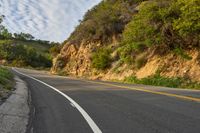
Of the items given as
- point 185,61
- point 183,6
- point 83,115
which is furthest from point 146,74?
point 83,115

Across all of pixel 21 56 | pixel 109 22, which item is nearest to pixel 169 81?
pixel 109 22

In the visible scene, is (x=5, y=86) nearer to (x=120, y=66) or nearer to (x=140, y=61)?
(x=140, y=61)

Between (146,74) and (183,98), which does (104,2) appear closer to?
(146,74)

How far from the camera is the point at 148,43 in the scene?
96.5ft

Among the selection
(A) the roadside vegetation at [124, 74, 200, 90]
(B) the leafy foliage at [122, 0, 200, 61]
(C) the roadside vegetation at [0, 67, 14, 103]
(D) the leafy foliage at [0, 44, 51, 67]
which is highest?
(D) the leafy foliage at [0, 44, 51, 67]

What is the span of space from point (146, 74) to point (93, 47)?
16472mm

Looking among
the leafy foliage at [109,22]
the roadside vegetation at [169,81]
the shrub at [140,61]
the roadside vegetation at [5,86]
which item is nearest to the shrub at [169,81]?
the roadside vegetation at [169,81]

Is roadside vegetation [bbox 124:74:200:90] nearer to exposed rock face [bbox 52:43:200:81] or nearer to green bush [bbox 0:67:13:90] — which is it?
exposed rock face [bbox 52:43:200:81]

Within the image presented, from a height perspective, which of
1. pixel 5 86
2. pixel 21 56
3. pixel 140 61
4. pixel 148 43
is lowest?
pixel 5 86

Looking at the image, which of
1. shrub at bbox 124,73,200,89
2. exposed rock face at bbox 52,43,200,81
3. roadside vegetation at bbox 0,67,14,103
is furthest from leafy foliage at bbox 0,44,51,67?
roadside vegetation at bbox 0,67,14,103

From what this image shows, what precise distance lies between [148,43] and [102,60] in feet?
33.8

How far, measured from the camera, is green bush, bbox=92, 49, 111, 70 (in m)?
38.9

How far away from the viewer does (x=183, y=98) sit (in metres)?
13.1

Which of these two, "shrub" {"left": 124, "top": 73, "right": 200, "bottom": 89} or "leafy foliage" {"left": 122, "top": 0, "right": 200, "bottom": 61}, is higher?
"leafy foliage" {"left": 122, "top": 0, "right": 200, "bottom": 61}
